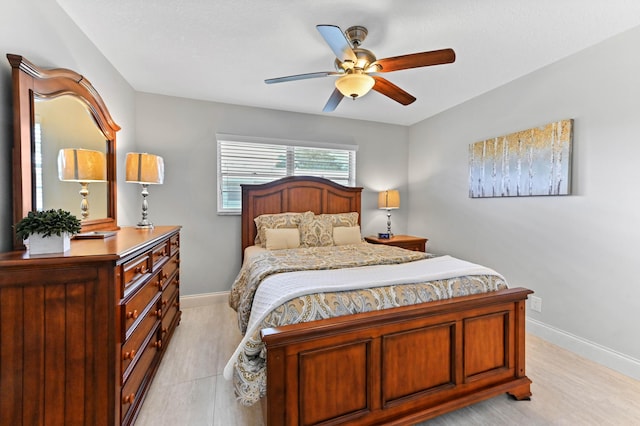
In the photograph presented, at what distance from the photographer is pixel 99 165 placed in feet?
6.31

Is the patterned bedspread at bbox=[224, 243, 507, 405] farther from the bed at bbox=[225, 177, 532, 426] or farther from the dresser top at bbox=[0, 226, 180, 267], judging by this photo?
the dresser top at bbox=[0, 226, 180, 267]

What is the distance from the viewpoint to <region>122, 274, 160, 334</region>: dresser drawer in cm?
142

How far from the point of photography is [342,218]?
11.9ft

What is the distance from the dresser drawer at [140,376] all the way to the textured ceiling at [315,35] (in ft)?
7.29

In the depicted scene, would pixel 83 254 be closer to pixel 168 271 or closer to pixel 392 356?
pixel 168 271

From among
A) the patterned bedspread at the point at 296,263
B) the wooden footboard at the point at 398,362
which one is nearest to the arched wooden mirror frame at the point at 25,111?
the patterned bedspread at the point at 296,263

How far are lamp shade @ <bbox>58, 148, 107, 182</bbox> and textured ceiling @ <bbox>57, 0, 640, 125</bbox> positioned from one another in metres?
0.97

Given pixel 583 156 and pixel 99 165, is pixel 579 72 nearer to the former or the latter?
pixel 583 156

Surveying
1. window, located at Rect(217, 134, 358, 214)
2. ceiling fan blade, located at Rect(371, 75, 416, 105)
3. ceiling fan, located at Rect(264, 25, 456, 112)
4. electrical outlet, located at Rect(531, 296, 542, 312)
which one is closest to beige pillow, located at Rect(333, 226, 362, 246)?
window, located at Rect(217, 134, 358, 214)

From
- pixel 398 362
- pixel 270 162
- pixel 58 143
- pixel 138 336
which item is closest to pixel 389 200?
pixel 270 162

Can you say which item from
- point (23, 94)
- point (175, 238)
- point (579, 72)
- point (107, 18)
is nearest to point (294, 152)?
point (175, 238)

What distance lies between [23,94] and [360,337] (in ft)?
6.91

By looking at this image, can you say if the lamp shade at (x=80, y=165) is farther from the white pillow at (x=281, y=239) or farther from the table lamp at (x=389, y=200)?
the table lamp at (x=389, y=200)

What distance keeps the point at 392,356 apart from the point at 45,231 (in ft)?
5.85
